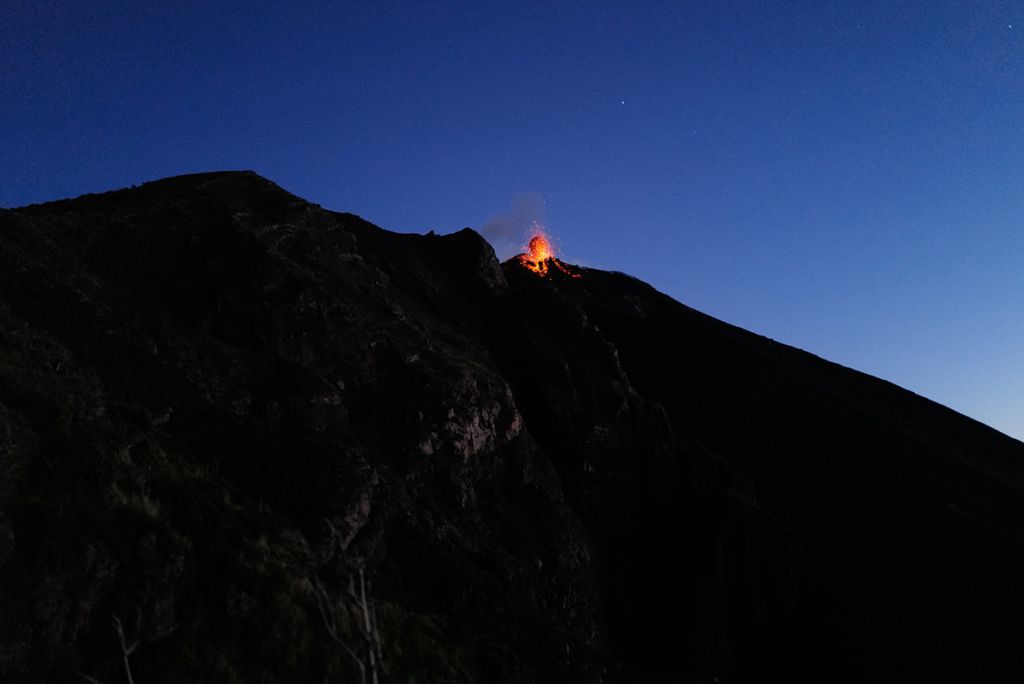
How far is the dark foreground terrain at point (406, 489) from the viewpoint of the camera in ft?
51.8

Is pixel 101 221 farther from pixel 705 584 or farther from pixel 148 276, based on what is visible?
pixel 705 584

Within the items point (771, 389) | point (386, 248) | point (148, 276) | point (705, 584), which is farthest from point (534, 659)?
point (771, 389)

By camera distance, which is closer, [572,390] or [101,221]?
[101,221]

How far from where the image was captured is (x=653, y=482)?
48688 mm

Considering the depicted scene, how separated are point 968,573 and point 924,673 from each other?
12.3 metres

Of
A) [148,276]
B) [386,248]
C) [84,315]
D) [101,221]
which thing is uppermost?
[386,248]

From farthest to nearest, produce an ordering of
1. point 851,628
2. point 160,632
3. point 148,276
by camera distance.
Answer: point 851,628, point 148,276, point 160,632

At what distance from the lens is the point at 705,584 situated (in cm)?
4256

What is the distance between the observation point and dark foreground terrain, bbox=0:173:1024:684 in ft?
51.8

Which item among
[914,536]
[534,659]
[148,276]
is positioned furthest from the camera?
[914,536]

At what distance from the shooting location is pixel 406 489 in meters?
31.6

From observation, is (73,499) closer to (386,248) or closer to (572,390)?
(572,390)

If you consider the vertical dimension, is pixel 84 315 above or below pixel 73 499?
above

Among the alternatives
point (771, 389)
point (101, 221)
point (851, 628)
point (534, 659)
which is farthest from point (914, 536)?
point (101, 221)
